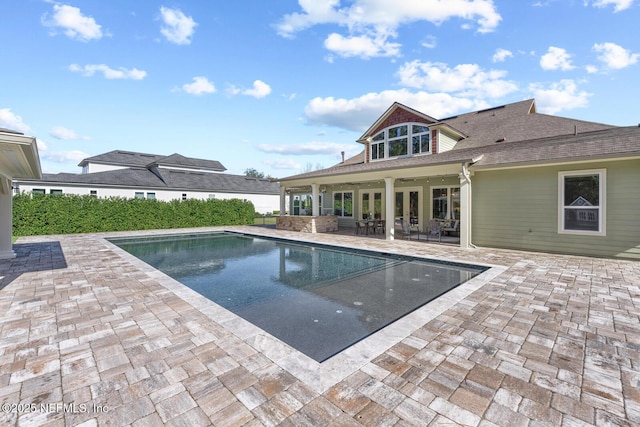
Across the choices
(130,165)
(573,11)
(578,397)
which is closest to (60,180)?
(130,165)

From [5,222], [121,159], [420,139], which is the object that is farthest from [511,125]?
[121,159]

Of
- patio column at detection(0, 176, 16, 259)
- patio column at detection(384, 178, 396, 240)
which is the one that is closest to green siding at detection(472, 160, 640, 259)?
patio column at detection(384, 178, 396, 240)

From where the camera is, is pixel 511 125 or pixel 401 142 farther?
pixel 401 142

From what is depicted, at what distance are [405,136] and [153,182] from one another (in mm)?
21542

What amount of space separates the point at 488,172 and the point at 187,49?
1372 cm

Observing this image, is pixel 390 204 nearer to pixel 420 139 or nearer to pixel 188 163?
pixel 420 139

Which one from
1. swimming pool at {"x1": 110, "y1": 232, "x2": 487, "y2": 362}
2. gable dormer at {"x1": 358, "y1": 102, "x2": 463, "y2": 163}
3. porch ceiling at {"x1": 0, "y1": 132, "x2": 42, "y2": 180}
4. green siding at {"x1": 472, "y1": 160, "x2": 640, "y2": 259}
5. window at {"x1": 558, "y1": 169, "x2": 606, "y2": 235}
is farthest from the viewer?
gable dormer at {"x1": 358, "y1": 102, "x2": 463, "y2": 163}

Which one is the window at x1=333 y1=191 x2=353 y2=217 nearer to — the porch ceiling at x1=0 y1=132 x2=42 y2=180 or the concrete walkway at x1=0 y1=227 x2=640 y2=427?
the concrete walkway at x1=0 y1=227 x2=640 y2=427

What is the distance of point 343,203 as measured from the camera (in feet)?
62.2

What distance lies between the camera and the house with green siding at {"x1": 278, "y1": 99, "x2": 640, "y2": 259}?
8039 mm

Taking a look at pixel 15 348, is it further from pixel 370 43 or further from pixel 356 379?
pixel 370 43

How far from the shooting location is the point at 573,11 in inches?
357

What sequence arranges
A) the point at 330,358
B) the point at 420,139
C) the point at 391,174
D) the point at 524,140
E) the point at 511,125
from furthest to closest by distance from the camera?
the point at 420,139, the point at 511,125, the point at 391,174, the point at 524,140, the point at 330,358

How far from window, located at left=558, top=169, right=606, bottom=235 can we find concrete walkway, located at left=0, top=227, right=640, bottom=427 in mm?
4290
